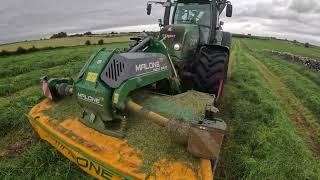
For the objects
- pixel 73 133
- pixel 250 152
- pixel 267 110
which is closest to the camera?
pixel 73 133

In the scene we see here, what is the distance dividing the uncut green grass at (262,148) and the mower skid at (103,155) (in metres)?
1.15

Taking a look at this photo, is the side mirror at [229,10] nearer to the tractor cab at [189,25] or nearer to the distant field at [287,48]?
the tractor cab at [189,25]

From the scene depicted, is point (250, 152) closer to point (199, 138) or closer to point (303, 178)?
point (303, 178)

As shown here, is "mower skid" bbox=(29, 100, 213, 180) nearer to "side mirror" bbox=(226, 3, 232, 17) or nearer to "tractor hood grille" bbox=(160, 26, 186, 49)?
"tractor hood grille" bbox=(160, 26, 186, 49)

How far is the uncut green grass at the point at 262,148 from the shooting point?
455 centimetres

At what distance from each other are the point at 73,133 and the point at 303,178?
10.2 feet

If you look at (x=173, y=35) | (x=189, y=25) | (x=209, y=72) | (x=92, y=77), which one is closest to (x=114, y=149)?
(x=92, y=77)

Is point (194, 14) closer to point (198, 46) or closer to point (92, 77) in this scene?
→ point (198, 46)

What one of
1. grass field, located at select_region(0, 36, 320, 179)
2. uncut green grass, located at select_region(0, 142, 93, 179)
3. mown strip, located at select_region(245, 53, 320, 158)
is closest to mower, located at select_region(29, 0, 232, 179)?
uncut green grass, located at select_region(0, 142, 93, 179)

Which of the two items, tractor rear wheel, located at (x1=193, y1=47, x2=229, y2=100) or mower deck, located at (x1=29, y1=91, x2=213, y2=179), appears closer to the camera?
mower deck, located at (x1=29, y1=91, x2=213, y2=179)

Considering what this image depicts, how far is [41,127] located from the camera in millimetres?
4691

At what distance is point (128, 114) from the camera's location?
4535 mm

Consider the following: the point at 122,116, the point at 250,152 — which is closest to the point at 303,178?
the point at 250,152

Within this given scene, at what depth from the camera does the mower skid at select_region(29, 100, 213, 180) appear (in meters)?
3.55
